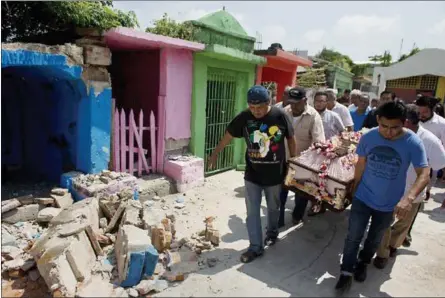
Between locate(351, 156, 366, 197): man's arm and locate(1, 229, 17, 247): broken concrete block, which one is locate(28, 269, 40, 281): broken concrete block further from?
locate(351, 156, 366, 197): man's arm

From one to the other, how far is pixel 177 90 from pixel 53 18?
227 centimetres

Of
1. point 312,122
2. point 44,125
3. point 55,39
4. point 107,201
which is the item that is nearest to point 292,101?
point 312,122

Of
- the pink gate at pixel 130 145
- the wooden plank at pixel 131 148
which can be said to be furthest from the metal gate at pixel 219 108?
the wooden plank at pixel 131 148

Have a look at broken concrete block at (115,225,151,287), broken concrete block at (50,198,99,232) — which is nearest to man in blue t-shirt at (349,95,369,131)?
broken concrete block at (115,225,151,287)

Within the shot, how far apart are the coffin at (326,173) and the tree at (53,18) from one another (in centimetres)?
334

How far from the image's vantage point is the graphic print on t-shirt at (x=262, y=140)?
352cm

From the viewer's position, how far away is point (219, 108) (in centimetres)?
752

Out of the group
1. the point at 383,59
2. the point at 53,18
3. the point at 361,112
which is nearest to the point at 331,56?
the point at 383,59

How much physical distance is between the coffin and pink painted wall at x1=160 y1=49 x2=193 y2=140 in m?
2.97

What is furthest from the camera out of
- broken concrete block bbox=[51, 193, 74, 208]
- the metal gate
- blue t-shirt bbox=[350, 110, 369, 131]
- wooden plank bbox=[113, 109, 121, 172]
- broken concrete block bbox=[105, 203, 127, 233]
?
the metal gate

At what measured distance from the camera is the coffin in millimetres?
3439

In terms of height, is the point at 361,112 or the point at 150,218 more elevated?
the point at 361,112

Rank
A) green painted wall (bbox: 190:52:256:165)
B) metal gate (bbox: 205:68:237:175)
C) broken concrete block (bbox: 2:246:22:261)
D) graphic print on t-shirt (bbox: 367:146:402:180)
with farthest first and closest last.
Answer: metal gate (bbox: 205:68:237:175)
green painted wall (bbox: 190:52:256:165)
broken concrete block (bbox: 2:246:22:261)
graphic print on t-shirt (bbox: 367:146:402:180)

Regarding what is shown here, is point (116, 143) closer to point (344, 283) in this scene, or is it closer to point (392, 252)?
point (344, 283)
